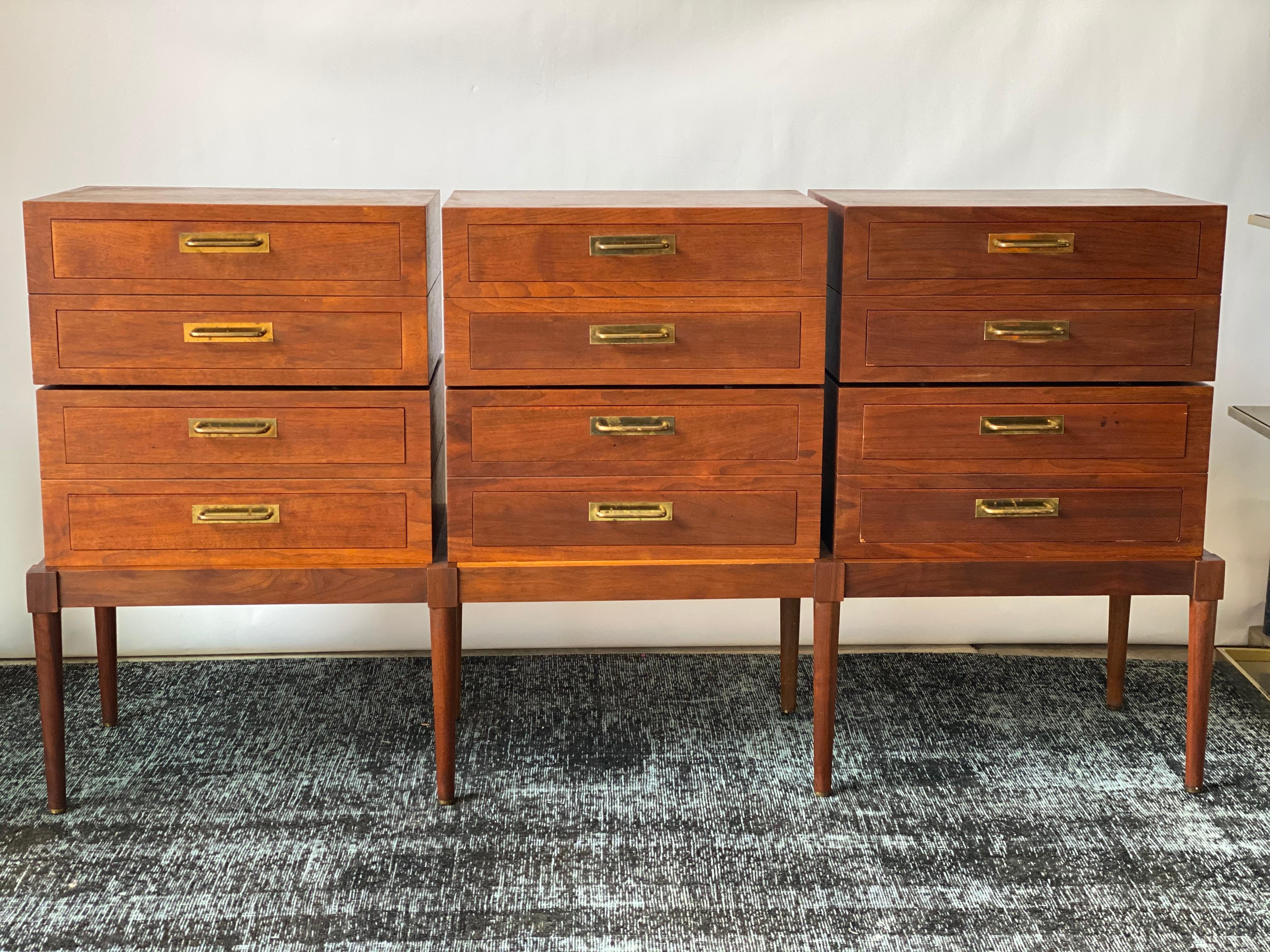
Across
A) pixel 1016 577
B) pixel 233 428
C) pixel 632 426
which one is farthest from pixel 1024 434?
pixel 233 428

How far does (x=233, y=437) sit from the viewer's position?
2035 millimetres

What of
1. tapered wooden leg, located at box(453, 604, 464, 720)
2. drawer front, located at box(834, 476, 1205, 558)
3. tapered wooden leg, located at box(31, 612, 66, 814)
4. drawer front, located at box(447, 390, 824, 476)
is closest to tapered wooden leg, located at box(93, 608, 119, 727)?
tapered wooden leg, located at box(31, 612, 66, 814)

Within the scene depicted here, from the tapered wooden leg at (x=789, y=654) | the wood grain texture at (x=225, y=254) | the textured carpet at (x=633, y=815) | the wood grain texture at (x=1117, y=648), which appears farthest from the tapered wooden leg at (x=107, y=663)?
the wood grain texture at (x=1117, y=648)

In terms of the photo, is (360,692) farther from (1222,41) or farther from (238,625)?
(1222,41)

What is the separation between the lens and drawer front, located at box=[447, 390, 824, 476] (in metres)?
2.04

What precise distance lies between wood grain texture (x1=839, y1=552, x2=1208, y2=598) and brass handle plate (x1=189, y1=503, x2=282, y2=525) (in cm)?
92

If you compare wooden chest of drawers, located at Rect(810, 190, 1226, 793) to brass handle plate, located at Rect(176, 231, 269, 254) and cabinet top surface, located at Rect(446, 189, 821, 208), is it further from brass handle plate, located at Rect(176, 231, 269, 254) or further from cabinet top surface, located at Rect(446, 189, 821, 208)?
brass handle plate, located at Rect(176, 231, 269, 254)

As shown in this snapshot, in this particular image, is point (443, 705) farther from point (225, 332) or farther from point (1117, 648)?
point (1117, 648)

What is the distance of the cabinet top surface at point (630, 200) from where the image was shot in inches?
78.5

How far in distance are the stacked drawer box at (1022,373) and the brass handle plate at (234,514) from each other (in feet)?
2.99

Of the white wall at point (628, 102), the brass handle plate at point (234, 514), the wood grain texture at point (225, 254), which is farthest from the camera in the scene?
the white wall at point (628, 102)

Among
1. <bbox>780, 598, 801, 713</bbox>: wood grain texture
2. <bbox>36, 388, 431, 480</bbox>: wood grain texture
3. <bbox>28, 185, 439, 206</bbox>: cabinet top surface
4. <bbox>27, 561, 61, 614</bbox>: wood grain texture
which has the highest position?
<bbox>28, 185, 439, 206</bbox>: cabinet top surface

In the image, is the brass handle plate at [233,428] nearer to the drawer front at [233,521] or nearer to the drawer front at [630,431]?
the drawer front at [233,521]

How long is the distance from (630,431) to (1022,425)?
0.63 meters
